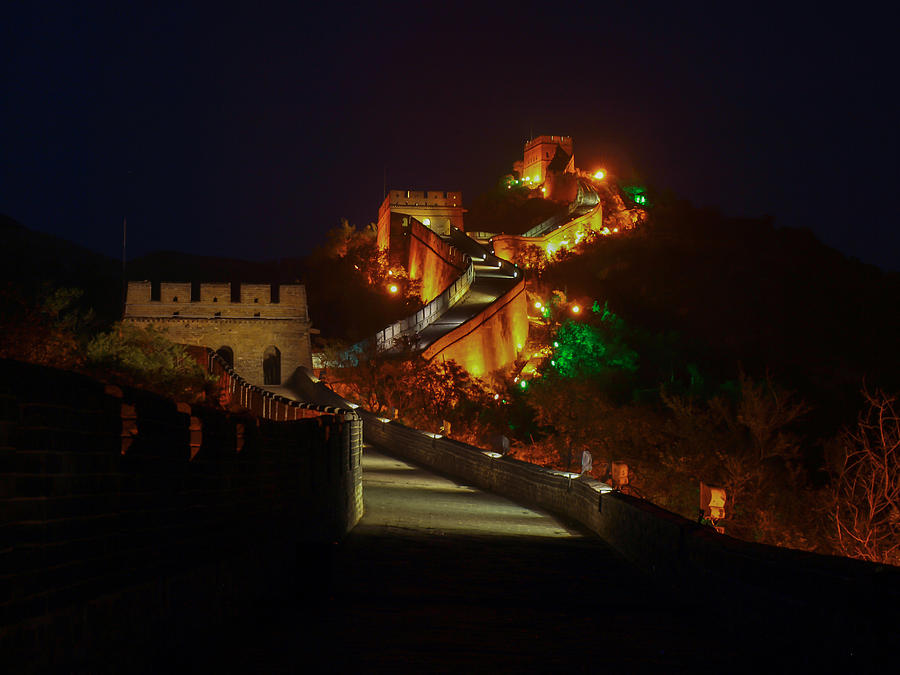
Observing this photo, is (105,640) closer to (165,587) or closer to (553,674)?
(165,587)

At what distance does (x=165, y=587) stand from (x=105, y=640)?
89cm

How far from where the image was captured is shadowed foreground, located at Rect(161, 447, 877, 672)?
591 cm

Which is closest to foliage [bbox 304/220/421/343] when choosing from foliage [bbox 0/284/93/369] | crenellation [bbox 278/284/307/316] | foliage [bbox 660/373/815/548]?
crenellation [bbox 278/284/307/316]

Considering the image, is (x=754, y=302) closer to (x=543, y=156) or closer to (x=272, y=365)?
(x=543, y=156)

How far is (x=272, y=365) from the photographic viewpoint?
42.2 m

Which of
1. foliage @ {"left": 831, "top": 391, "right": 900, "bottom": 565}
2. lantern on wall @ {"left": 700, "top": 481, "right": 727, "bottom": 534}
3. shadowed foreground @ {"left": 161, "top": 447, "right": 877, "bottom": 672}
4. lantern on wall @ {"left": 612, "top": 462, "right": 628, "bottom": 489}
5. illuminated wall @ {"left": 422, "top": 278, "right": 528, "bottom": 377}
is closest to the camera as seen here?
shadowed foreground @ {"left": 161, "top": 447, "right": 877, "bottom": 672}

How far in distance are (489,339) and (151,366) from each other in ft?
85.4

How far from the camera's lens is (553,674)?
575 cm

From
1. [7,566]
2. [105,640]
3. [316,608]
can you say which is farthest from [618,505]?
[7,566]

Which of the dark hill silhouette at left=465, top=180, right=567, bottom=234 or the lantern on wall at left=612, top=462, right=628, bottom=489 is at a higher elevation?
the dark hill silhouette at left=465, top=180, right=567, bottom=234

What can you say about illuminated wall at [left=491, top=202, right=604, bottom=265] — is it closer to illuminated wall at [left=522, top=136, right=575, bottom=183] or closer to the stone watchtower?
illuminated wall at [left=522, top=136, right=575, bottom=183]

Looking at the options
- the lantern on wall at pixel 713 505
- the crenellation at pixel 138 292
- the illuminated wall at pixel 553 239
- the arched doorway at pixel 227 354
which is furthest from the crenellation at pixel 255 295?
the illuminated wall at pixel 553 239

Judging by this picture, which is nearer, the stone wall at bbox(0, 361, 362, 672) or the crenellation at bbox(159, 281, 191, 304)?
Answer: the stone wall at bbox(0, 361, 362, 672)

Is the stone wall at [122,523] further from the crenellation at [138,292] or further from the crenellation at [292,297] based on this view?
the crenellation at [138,292]
